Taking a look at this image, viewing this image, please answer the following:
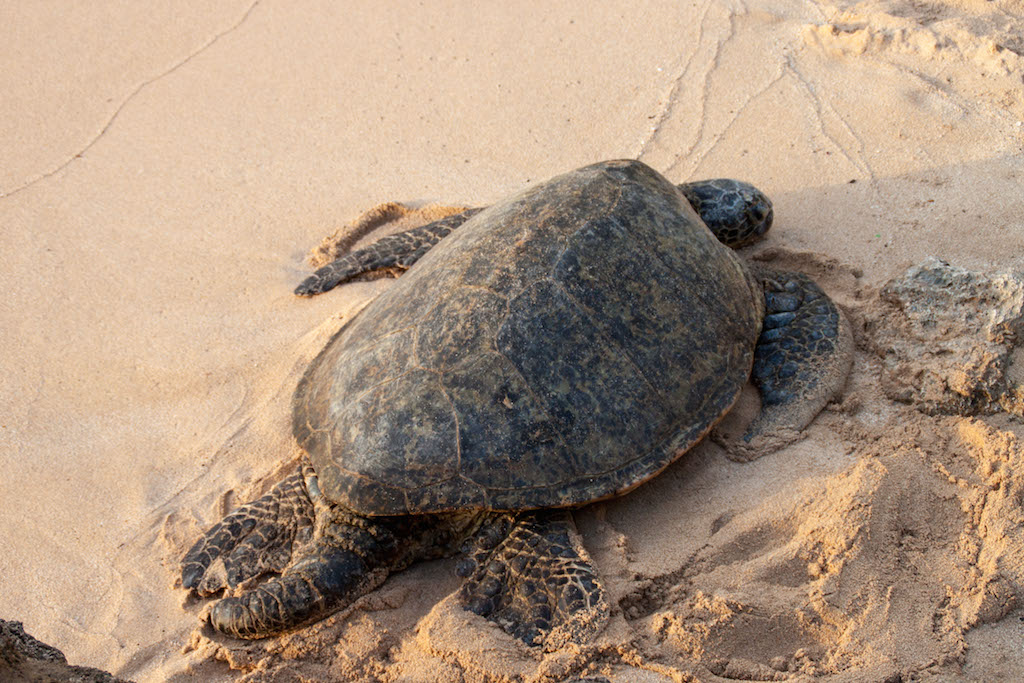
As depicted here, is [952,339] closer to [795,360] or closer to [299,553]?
[795,360]

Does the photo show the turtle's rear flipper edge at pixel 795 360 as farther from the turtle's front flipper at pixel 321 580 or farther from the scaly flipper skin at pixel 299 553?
the turtle's front flipper at pixel 321 580

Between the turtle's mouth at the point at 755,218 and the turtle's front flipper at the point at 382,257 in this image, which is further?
the turtle's front flipper at the point at 382,257

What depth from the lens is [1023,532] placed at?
116 inches

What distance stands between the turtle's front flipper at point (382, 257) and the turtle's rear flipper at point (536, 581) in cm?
202

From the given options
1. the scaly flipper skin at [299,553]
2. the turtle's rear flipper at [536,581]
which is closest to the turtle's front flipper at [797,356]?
the turtle's rear flipper at [536,581]

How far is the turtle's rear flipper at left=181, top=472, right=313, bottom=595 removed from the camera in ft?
10.8

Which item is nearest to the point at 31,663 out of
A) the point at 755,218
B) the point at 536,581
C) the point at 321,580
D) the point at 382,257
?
the point at 321,580

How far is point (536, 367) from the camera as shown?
3189 mm

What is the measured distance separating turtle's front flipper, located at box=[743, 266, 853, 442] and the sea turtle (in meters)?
0.01

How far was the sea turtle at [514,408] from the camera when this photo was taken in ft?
10.1

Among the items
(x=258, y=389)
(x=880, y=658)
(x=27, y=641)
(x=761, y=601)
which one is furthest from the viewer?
(x=258, y=389)

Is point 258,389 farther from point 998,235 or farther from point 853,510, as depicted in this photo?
point 998,235

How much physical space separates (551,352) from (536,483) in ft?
1.68

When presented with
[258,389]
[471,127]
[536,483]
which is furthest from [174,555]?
[471,127]
